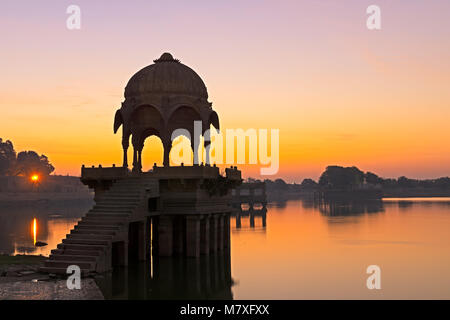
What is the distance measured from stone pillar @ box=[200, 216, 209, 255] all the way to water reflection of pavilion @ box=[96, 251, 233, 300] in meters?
1.42

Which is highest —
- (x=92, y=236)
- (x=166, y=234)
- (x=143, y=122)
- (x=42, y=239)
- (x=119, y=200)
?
(x=143, y=122)

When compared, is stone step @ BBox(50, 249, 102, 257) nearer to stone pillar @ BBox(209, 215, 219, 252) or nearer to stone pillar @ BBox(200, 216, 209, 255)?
stone pillar @ BBox(200, 216, 209, 255)

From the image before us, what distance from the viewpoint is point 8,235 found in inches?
3071

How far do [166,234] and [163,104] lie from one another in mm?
9735

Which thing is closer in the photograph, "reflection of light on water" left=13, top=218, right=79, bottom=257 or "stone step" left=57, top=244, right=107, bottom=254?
"stone step" left=57, top=244, right=107, bottom=254

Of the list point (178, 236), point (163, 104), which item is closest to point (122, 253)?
point (178, 236)

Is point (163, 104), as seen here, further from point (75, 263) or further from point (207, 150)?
point (75, 263)

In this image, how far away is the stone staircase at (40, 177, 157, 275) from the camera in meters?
33.6

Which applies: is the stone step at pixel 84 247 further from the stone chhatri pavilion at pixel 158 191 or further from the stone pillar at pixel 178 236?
the stone pillar at pixel 178 236

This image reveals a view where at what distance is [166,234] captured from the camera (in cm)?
4394

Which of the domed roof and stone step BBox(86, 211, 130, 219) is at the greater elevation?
the domed roof

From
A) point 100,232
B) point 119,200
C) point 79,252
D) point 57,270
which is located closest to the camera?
point 57,270

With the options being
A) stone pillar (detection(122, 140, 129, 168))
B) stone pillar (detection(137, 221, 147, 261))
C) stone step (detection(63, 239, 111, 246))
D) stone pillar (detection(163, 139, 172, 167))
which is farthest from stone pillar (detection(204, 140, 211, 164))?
stone step (detection(63, 239, 111, 246))

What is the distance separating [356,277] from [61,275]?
18166mm
